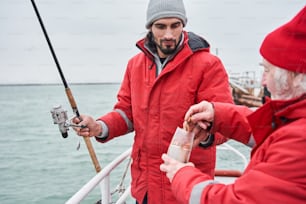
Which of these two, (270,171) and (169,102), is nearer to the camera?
(270,171)

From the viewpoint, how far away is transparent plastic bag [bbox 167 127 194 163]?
1.21m

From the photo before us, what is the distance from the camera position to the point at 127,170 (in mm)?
2543

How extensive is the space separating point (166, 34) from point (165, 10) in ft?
0.49

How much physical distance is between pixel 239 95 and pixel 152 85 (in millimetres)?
20525

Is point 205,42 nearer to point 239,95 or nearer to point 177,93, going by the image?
point 177,93

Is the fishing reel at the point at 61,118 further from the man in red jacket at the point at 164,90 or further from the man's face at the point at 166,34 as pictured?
the man's face at the point at 166,34

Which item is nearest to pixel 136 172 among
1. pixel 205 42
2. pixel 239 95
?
pixel 205 42

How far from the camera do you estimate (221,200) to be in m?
0.94

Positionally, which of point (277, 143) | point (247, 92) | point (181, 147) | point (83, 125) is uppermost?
point (277, 143)

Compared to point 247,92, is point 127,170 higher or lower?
higher

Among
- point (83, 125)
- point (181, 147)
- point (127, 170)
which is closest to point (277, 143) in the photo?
point (181, 147)

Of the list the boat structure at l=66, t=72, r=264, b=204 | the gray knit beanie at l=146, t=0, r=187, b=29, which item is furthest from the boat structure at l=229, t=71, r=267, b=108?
the gray knit beanie at l=146, t=0, r=187, b=29

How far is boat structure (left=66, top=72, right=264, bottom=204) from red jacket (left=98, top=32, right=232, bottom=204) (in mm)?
252

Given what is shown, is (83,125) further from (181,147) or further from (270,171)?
(270,171)
